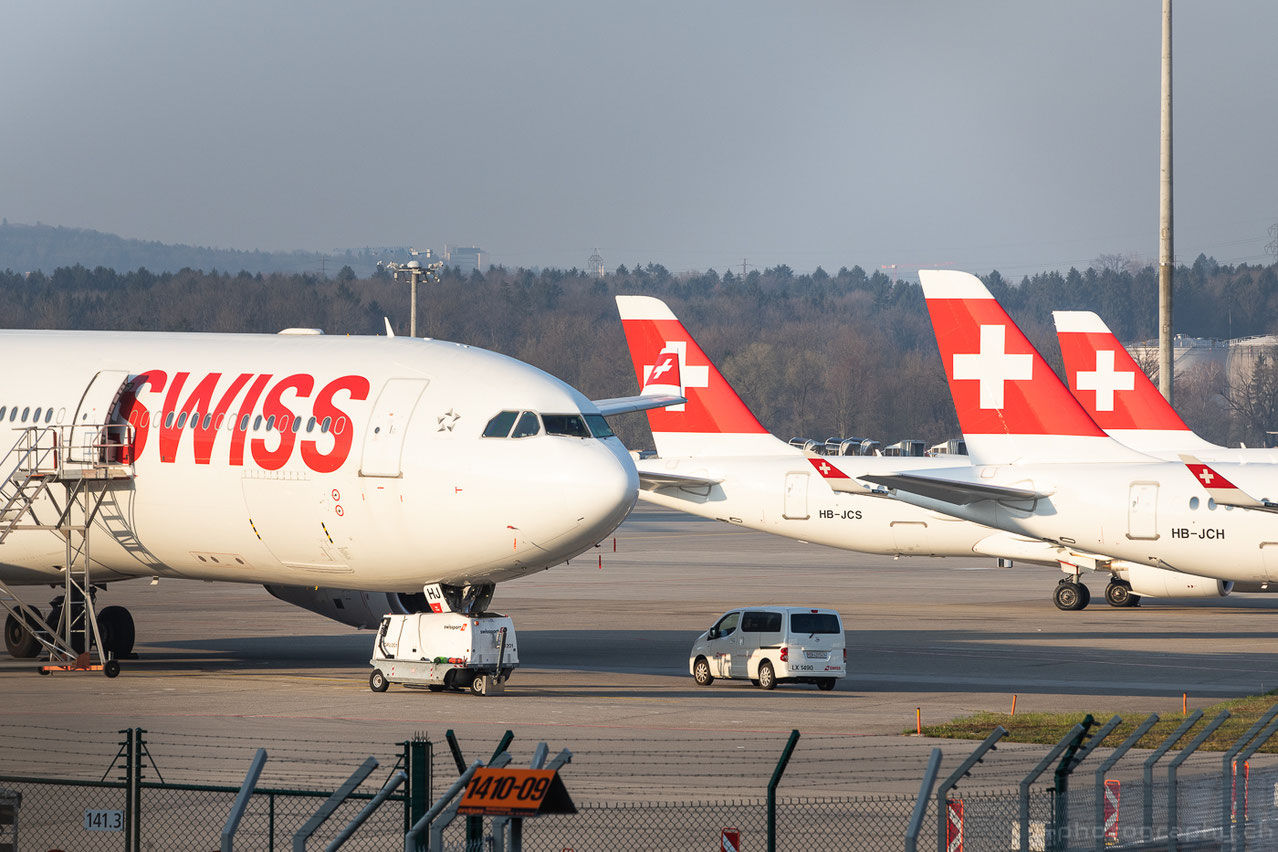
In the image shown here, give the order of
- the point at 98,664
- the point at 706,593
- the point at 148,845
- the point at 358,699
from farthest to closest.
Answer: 1. the point at 706,593
2. the point at 98,664
3. the point at 358,699
4. the point at 148,845

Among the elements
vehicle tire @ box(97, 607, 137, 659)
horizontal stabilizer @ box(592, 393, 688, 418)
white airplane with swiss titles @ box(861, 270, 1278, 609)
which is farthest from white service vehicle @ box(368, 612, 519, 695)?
white airplane with swiss titles @ box(861, 270, 1278, 609)

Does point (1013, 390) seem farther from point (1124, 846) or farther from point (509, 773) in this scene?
point (509, 773)

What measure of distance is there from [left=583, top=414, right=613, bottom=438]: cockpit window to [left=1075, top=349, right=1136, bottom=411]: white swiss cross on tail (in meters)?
31.1

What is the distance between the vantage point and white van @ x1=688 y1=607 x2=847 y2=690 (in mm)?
31812

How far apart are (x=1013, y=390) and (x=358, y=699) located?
82.1 ft

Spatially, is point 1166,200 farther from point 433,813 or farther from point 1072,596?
point 433,813

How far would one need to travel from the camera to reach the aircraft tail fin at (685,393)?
5788 centimetres

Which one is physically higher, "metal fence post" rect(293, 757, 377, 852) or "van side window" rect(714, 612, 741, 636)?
"metal fence post" rect(293, 757, 377, 852)

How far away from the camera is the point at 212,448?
2975 centimetres

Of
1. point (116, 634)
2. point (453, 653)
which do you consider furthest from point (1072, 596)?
point (116, 634)

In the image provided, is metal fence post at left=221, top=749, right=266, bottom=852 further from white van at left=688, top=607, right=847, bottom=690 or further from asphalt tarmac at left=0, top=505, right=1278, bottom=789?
white van at left=688, top=607, right=847, bottom=690

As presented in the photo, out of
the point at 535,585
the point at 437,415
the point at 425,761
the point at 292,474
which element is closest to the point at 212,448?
the point at 292,474

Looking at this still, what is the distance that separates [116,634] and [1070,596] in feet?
89.7

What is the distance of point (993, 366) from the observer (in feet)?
159
